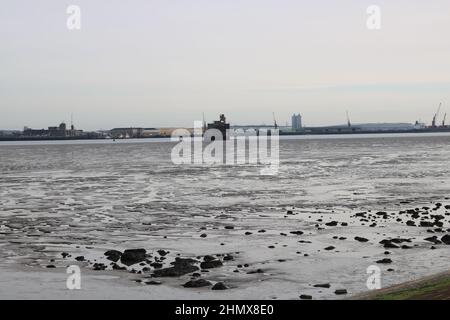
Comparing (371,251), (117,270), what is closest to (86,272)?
(117,270)

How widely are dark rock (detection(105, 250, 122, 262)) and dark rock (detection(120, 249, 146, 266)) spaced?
21 centimetres

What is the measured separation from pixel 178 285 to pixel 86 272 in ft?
11.8

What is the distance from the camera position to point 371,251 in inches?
872

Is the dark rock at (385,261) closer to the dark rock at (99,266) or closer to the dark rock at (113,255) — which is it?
the dark rock at (113,255)

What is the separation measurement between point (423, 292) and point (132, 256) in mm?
11207

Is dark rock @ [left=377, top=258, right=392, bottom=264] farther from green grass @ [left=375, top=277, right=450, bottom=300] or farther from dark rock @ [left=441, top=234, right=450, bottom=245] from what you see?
green grass @ [left=375, top=277, right=450, bottom=300]

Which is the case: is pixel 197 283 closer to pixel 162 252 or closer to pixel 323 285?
pixel 323 285

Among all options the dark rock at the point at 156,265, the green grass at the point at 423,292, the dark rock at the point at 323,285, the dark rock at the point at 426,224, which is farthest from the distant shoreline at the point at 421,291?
the dark rock at the point at 426,224

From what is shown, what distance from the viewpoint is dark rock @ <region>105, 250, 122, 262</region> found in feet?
70.2

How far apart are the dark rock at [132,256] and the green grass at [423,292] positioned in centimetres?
956

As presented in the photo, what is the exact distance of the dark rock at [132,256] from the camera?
20.8 metres

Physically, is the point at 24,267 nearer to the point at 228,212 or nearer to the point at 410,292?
the point at 410,292

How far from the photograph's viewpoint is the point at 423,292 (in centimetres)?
1275

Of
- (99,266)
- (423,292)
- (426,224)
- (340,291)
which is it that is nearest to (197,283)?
(340,291)
